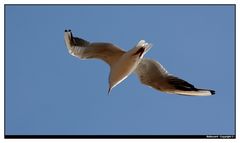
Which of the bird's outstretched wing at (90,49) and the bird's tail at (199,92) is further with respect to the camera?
the bird's outstretched wing at (90,49)

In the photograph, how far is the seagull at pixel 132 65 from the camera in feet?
11.1

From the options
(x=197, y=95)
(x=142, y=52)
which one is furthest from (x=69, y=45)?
(x=197, y=95)

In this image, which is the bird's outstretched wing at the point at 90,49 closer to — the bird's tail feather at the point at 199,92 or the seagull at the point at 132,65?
the seagull at the point at 132,65

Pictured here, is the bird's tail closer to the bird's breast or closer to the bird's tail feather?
the bird's tail feather

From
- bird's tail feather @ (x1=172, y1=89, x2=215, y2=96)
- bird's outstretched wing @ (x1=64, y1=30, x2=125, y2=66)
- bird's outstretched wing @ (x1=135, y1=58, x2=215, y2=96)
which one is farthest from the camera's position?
bird's outstretched wing @ (x1=64, y1=30, x2=125, y2=66)

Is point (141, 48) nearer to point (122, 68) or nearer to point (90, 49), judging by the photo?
point (122, 68)

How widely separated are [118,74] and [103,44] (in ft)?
0.94

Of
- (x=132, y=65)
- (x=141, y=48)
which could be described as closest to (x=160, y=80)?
(x=132, y=65)

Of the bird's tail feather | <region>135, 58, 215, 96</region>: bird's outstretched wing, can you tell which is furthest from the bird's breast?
the bird's tail feather

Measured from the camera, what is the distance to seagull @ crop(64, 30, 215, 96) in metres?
3.37

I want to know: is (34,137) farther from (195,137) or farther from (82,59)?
(195,137)

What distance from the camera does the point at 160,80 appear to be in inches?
141

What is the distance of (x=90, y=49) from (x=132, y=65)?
451mm

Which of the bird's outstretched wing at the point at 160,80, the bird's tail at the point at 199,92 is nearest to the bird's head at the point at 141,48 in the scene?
the bird's outstretched wing at the point at 160,80
